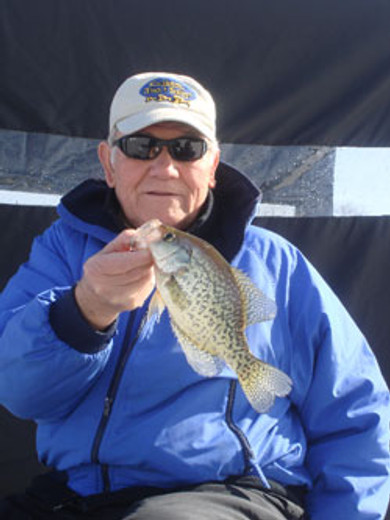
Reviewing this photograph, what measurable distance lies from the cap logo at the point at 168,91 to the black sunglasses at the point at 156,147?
158mm

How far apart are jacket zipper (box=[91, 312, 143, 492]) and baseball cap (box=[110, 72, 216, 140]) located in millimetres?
706

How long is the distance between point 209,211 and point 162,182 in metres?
0.30

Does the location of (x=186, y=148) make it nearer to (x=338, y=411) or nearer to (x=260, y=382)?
(x=260, y=382)

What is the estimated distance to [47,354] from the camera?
1809 mm

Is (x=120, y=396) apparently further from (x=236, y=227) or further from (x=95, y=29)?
(x=95, y=29)

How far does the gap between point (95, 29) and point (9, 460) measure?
2238mm

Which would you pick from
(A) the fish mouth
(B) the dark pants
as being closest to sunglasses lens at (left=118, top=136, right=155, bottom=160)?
(A) the fish mouth

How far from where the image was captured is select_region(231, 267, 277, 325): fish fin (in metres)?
1.82

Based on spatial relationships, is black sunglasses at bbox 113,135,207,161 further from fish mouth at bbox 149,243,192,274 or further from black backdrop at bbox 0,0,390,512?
black backdrop at bbox 0,0,390,512

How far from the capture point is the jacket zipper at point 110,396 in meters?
1.99

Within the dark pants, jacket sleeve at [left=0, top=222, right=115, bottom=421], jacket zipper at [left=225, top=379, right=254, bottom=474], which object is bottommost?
the dark pants

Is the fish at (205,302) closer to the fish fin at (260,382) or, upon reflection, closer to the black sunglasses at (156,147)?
the fish fin at (260,382)

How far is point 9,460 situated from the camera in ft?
10.2

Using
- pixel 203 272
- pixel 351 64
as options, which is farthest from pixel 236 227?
pixel 351 64
